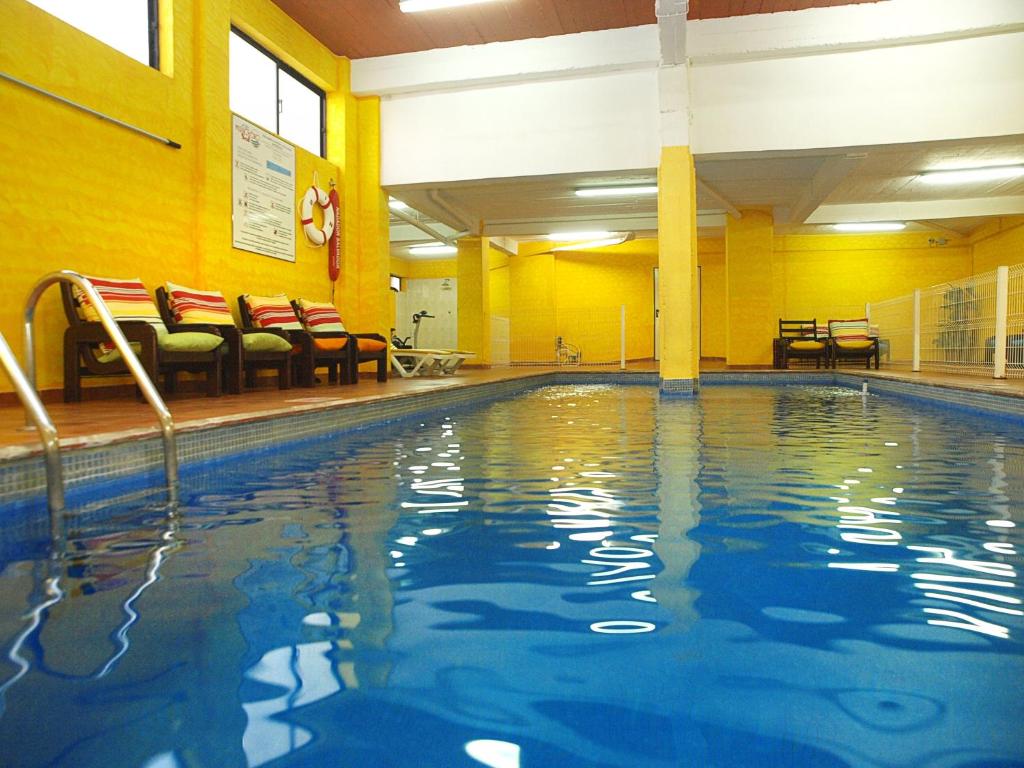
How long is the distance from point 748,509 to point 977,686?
1.29 m

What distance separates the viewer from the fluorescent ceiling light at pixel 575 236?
1414 cm

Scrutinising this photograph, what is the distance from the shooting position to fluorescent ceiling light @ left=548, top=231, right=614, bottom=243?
14143 millimetres

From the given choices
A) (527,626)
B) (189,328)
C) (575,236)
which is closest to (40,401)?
(527,626)

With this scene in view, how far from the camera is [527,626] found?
1.44m

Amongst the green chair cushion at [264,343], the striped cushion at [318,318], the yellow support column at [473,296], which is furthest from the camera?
the yellow support column at [473,296]

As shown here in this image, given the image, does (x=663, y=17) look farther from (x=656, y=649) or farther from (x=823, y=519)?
(x=656, y=649)

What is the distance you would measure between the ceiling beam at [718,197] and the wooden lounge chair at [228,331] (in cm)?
666

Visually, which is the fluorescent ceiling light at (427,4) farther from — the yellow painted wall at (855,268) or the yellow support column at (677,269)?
the yellow painted wall at (855,268)

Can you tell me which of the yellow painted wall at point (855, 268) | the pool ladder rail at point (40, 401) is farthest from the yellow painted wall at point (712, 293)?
the pool ladder rail at point (40, 401)

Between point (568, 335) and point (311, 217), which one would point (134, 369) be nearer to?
point (311, 217)

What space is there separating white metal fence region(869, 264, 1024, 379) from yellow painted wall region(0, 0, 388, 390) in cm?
695

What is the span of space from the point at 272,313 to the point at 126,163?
1.71m

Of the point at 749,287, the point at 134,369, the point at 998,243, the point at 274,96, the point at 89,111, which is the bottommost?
→ the point at 134,369

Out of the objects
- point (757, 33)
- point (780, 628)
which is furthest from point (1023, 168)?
point (780, 628)
